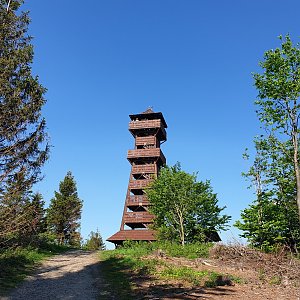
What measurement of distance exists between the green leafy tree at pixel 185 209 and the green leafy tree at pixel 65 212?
1734cm

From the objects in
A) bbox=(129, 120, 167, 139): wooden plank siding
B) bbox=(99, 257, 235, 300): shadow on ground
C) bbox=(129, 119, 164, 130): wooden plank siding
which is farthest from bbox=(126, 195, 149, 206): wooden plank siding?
bbox=(99, 257, 235, 300): shadow on ground

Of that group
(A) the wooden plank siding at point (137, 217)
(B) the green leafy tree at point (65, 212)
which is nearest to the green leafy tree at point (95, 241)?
(B) the green leafy tree at point (65, 212)

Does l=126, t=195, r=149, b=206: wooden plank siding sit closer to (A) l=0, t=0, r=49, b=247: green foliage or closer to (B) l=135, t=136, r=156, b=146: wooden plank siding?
(B) l=135, t=136, r=156, b=146: wooden plank siding

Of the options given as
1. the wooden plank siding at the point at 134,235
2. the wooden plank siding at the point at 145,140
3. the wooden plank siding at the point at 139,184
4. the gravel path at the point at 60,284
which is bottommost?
the gravel path at the point at 60,284

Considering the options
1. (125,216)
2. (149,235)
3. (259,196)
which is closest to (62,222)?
(125,216)

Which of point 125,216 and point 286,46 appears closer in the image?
point 286,46

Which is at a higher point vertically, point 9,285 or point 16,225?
point 16,225

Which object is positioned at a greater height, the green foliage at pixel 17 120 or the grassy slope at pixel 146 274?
the green foliage at pixel 17 120

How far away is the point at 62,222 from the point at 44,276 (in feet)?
108

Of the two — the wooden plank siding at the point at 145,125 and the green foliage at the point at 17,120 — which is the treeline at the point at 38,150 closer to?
the green foliage at the point at 17,120

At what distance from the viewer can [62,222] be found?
4688 centimetres

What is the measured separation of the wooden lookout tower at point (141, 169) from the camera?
41219mm

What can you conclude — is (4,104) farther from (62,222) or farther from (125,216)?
(62,222)

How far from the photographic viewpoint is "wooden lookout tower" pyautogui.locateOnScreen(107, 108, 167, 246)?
41219 millimetres
